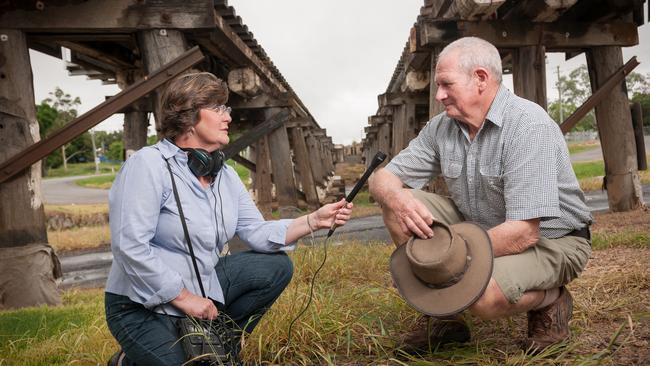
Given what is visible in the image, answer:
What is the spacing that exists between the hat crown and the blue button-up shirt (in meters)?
0.93

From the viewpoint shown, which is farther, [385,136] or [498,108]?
[385,136]

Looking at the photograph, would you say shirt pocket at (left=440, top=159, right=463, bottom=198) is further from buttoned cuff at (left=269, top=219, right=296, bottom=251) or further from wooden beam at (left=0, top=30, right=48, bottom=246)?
wooden beam at (left=0, top=30, right=48, bottom=246)

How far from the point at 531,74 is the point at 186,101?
15.8ft

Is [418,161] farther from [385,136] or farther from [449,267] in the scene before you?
[385,136]

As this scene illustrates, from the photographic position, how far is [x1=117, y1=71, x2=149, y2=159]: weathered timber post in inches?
328

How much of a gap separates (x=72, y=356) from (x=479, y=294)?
7.24 feet

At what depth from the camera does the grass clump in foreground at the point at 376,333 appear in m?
2.63

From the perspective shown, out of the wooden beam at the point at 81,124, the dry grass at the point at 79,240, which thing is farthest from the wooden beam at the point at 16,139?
the dry grass at the point at 79,240

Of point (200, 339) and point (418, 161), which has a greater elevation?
point (418, 161)

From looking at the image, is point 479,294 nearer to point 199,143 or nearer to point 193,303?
point 193,303

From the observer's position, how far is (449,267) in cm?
240

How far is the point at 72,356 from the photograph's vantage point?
3.14 metres

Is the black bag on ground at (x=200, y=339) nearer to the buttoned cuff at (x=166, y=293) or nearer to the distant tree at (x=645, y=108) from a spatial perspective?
the buttoned cuff at (x=166, y=293)

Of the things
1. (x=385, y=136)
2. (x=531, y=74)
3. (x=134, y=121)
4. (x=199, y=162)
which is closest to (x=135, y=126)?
(x=134, y=121)
